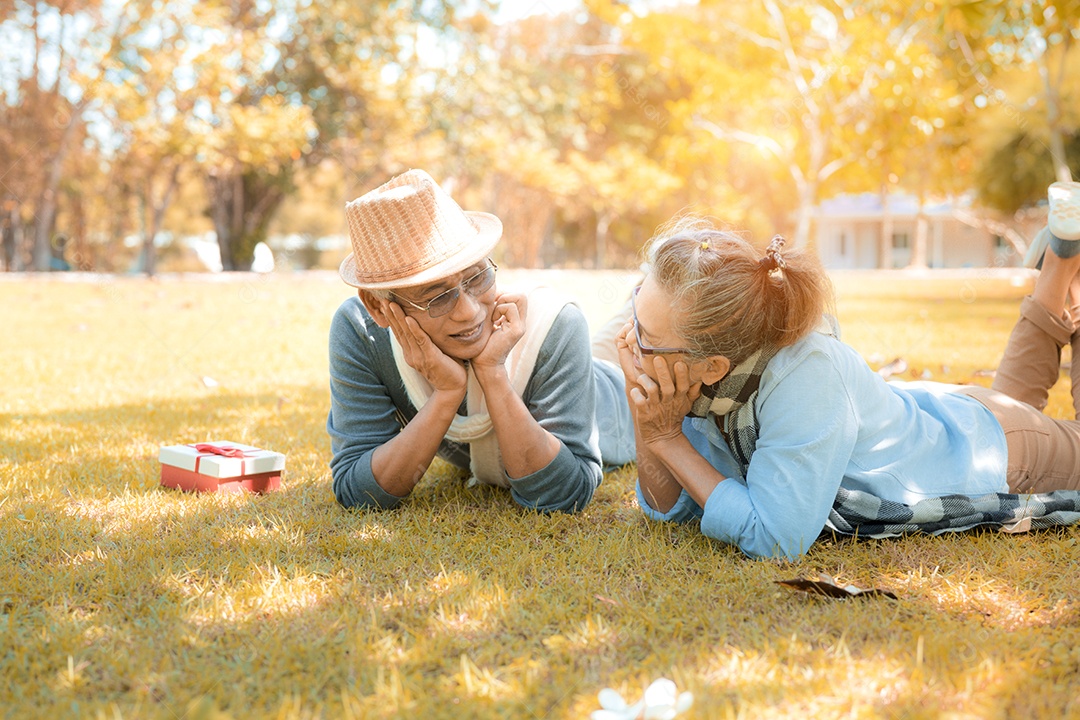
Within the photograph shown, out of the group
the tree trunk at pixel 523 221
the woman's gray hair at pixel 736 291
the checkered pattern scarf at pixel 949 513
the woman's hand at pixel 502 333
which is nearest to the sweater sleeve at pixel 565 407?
the woman's hand at pixel 502 333

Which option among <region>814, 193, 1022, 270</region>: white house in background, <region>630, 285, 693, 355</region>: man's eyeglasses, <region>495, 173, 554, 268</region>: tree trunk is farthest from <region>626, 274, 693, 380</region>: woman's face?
<region>814, 193, 1022, 270</region>: white house in background

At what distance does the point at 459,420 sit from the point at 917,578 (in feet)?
5.06

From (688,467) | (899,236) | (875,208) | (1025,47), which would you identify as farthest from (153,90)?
(899,236)

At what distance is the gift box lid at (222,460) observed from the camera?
11.7 ft

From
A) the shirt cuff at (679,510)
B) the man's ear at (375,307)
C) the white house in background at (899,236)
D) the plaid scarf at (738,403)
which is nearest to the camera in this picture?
the plaid scarf at (738,403)

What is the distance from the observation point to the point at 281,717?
191 cm

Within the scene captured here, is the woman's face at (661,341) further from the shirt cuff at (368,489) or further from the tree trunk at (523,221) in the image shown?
the tree trunk at (523,221)

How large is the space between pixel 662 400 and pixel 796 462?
42 cm

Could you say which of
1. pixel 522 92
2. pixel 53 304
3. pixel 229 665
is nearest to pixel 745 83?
pixel 522 92

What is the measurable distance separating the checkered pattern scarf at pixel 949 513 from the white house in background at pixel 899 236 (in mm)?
41748

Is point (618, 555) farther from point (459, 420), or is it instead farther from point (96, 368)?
point (96, 368)

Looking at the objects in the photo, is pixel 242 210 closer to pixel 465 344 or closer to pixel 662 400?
pixel 465 344

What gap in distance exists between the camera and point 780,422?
8.74 ft

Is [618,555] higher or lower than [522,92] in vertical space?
lower
